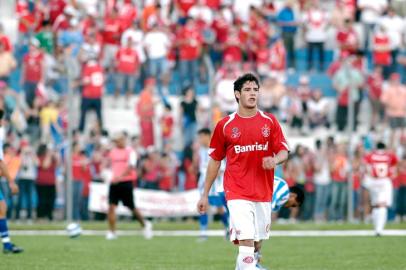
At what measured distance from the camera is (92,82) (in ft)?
101

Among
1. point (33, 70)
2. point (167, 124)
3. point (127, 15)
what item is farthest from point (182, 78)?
point (33, 70)

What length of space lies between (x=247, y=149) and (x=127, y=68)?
19089 mm

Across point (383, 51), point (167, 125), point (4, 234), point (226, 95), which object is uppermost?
point (383, 51)

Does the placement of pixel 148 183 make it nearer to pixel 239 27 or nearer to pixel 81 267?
pixel 239 27

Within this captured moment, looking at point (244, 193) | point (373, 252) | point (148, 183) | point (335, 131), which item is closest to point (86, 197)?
point (148, 183)

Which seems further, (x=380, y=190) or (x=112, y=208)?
(x=380, y=190)

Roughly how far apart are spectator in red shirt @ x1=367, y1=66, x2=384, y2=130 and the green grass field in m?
9.46

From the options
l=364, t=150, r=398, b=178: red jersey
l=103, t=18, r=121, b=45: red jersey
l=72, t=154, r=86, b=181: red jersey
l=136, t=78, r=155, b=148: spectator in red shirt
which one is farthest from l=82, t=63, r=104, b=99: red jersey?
l=364, t=150, r=398, b=178: red jersey

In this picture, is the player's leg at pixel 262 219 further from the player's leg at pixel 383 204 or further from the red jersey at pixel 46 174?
the red jersey at pixel 46 174

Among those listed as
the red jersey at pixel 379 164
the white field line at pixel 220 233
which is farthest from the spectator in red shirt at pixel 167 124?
the red jersey at pixel 379 164

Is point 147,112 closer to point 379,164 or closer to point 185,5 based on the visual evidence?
point 185,5

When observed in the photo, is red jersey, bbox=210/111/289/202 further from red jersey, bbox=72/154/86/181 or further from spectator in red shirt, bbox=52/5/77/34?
spectator in red shirt, bbox=52/5/77/34

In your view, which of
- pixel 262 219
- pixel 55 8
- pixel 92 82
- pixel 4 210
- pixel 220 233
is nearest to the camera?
pixel 262 219

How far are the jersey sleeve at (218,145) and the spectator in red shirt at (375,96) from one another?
1909 centimetres
